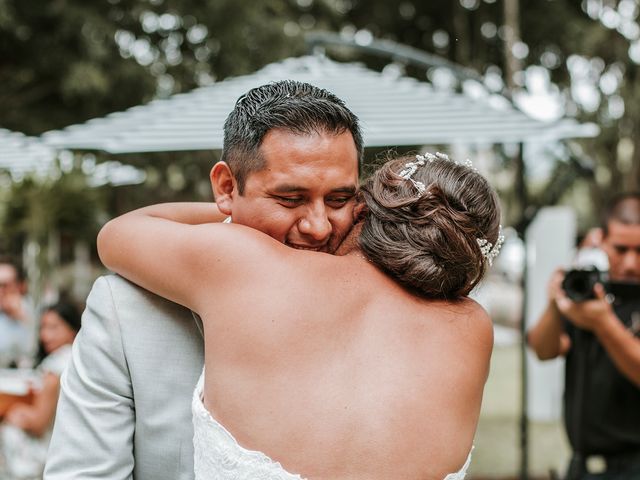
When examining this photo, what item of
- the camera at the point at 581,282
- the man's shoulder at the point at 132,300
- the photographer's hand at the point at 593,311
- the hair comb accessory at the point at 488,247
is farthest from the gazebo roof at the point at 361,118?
the man's shoulder at the point at 132,300

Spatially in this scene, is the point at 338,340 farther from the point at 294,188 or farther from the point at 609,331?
the point at 609,331

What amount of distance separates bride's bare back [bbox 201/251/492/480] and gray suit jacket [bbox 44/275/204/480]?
0.19m

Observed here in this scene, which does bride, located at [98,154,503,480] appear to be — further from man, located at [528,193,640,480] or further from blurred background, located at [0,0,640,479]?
man, located at [528,193,640,480]

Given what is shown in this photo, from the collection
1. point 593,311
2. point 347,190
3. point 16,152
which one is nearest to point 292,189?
point 347,190

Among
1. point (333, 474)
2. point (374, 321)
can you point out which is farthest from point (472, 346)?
point (333, 474)

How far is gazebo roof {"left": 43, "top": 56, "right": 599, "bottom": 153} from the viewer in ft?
12.7

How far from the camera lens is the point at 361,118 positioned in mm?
3957

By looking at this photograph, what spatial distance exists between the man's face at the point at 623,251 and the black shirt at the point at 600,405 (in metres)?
0.15

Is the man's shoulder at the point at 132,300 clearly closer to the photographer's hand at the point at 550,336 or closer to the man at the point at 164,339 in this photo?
the man at the point at 164,339

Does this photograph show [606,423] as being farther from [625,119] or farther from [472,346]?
[625,119]

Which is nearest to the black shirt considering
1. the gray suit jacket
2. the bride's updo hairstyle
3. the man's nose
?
the bride's updo hairstyle

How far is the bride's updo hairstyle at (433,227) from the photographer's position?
1640 mm

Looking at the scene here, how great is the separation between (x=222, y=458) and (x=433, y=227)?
663mm

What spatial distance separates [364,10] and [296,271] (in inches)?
575
